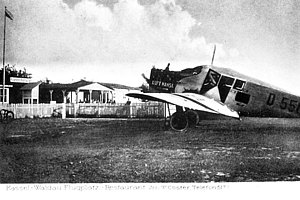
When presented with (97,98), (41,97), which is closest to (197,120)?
(97,98)

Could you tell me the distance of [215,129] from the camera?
146 inches

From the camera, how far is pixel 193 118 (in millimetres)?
Answer: 3984

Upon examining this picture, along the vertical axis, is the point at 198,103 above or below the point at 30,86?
below

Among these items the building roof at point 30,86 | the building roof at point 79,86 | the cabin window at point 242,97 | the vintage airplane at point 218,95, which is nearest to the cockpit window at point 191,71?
the vintage airplane at point 218,95

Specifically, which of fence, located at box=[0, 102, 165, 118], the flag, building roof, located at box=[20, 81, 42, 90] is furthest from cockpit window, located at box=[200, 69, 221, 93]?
the flag

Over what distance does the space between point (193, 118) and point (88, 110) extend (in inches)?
52.7

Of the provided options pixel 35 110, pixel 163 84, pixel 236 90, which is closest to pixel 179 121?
pixel 163 84

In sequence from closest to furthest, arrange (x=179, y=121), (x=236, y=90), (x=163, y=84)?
(x=236, y=90) < (x=179, y=121) < (x=163, y=84)

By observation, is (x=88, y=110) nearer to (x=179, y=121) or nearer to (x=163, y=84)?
(x=163, y=84)

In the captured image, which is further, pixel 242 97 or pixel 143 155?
pixel 242 97

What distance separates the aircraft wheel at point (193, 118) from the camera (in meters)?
3.96

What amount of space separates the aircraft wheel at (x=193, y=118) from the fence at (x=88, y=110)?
0.34 metres

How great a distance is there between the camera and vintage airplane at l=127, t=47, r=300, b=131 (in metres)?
3.39

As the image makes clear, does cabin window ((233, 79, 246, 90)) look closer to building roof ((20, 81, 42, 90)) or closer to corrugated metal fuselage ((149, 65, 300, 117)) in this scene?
corrugated metal fuselage ((149, 65, 300, 117))
